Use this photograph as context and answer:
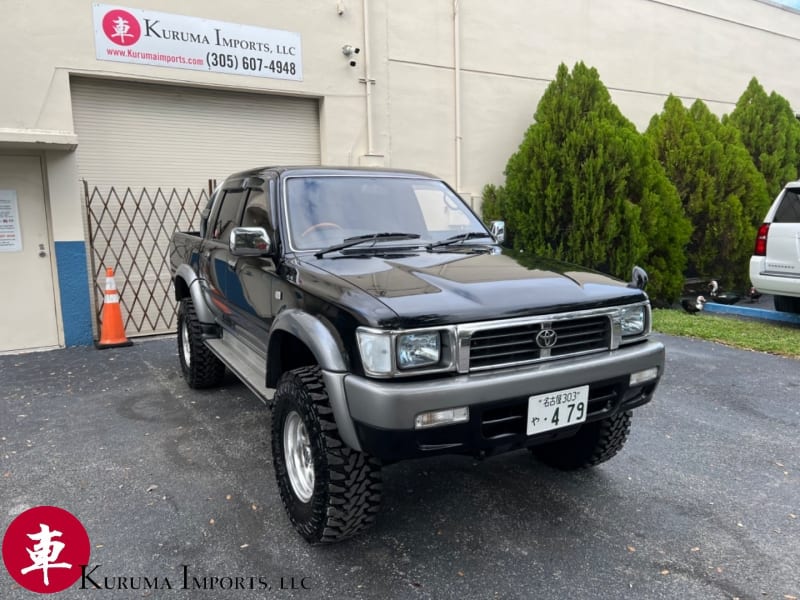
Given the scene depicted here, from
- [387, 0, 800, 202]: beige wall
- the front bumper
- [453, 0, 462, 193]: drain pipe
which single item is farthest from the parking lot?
[387, 0, 800, 202]: beige wall

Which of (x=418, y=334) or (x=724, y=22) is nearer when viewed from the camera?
(x=418, y=334)

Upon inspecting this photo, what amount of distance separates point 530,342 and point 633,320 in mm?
730

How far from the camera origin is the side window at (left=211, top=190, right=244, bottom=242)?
4.48 meters

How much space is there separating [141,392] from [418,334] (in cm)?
396

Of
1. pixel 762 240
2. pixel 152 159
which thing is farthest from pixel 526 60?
pixel 152 159

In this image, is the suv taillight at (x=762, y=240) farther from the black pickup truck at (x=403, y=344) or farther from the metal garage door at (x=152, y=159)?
the metal garage door at (x=152, y=159)

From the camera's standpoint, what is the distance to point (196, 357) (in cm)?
528

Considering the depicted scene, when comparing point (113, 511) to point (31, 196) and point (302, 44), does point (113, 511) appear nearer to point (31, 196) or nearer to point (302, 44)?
point (31, 196)

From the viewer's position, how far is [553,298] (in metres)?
2.80

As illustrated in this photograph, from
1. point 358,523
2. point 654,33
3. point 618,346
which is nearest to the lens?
point 358,523

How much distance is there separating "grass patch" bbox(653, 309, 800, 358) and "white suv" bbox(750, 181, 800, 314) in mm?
554

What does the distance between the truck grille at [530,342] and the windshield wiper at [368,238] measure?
1166 mm

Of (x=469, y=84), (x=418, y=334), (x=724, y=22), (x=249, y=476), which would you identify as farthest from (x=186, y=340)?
(x=724, y=22)

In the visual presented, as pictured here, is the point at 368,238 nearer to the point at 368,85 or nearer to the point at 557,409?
the point at 557,409
